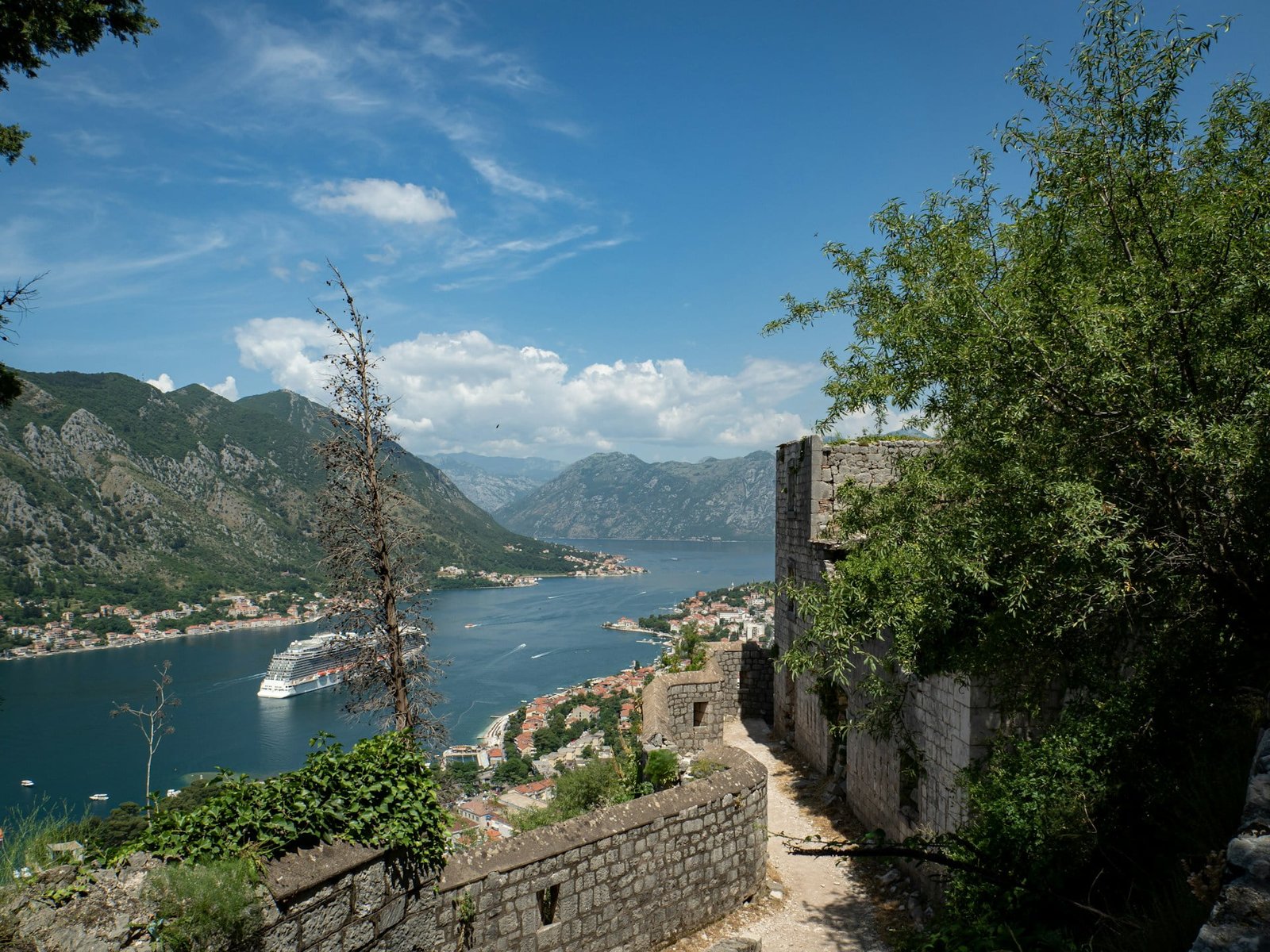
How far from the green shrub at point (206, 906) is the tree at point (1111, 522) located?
13.2ft

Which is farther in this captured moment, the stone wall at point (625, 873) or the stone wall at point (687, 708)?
the stone wall at point (687, 708)

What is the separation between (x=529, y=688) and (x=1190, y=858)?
63.6 metres

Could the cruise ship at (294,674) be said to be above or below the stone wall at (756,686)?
below

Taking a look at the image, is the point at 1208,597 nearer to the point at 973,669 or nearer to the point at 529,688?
the point at 973,669

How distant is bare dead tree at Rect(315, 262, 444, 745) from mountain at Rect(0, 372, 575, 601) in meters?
57.3

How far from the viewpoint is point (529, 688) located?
63.8m

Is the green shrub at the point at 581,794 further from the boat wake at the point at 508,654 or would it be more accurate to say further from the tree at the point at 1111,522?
the boat wake at the point at 508,654

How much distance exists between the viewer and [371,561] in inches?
458

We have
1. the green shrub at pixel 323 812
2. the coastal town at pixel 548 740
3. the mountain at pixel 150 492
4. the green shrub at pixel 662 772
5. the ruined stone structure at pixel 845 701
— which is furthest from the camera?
the mountain at pixel 150 492

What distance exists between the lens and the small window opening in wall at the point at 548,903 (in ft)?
18.6

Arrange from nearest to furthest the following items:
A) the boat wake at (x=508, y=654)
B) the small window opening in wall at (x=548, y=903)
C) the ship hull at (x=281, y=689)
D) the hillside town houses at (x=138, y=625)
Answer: the small window opening in wall at (x=548, y=903)
the ship hull at (x=281, y=689)
the hillside town houses at (x=138, y=625)
the boat wake at (x=508, y=654)

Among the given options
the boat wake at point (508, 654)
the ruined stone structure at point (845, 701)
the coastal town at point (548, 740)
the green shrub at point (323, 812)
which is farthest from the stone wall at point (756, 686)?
the boat wake at point (508, 654)

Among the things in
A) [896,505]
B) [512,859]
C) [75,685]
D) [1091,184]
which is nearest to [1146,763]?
[896,505]

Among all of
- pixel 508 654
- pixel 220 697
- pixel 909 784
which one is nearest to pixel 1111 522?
pixel 909 784
